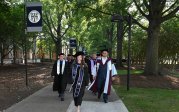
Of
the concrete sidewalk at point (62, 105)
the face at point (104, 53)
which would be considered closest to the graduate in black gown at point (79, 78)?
the concrete sidewalk at point (62, 105)

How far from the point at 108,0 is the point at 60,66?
530 inches

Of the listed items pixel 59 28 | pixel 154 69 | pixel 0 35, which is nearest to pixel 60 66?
pixel 154 69

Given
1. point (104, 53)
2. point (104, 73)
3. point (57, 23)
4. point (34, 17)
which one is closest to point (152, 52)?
point (34, 17)

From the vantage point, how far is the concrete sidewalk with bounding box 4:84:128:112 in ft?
38.1

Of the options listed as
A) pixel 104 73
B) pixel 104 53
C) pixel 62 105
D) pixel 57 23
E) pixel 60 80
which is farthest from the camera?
pixel 57 23

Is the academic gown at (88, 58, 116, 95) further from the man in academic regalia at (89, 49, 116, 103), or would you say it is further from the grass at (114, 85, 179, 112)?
the grass at (114, 85, 179, 112)

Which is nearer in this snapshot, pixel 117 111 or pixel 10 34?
pixel 117 111

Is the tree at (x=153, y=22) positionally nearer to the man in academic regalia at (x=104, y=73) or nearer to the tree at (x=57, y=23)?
the man in academic regalia at (x=104, y=73)

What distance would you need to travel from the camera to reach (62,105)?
12617 millimetres

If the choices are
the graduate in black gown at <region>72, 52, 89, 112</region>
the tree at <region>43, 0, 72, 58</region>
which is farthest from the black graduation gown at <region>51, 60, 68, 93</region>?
the tree at <region>43, 0, 72, 58</region>

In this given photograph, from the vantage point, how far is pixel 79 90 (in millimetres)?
10727

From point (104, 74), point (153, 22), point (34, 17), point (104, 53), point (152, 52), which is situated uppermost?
point (153, 22)

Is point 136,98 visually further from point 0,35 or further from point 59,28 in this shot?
point 59,28

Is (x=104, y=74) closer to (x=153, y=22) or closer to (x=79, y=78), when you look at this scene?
(x=79, y=78)
